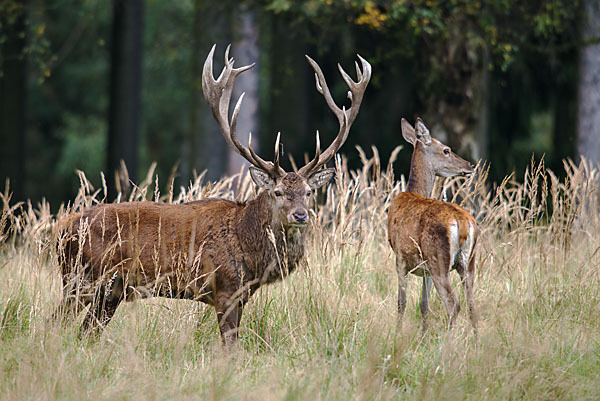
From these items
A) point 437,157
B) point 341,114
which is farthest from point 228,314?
point 437,157

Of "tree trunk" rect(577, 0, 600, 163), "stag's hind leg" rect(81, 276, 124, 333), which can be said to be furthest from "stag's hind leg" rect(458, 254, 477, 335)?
"tree trunk" rect(577, 0, 600, 163)

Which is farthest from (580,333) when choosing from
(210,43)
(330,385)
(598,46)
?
(210,43)

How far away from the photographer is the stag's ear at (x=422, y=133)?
6590 millimetres

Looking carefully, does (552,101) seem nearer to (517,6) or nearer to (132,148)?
(517,6)

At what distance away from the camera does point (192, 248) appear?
16.6 ft

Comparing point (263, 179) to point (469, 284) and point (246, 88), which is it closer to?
point (469, 284)

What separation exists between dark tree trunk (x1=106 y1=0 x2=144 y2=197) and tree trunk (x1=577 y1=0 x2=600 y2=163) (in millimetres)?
6575

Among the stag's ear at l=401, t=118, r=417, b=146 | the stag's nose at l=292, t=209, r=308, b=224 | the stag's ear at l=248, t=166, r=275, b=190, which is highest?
the stag's ear at l=401, t=118, r=417, b=146

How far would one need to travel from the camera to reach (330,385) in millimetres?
4109

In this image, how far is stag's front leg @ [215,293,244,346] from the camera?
4.98m

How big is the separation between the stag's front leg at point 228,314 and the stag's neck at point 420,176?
1.95 meters

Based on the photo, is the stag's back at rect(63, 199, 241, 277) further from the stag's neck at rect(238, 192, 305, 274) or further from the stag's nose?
the stag's nose

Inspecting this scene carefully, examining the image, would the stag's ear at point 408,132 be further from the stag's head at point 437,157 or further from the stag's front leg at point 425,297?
the stag's front leg at point 425,297

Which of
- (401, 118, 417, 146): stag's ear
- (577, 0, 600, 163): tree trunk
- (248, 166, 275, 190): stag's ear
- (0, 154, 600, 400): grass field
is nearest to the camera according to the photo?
(0, 154, 600, 400): grass field
